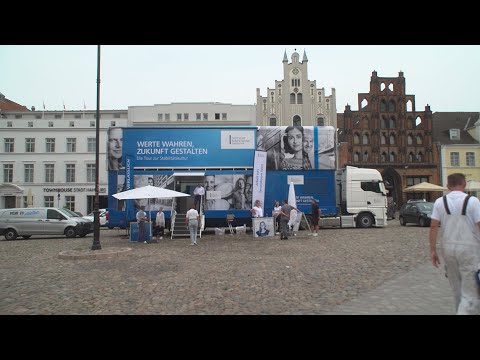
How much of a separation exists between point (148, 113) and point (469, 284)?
52.3 meters

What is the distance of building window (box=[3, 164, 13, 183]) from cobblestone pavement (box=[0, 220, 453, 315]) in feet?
130

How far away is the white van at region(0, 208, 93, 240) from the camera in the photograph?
21.9 m

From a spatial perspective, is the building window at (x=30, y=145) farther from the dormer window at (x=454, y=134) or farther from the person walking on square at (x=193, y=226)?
the dormer window at (x=454, y=134)

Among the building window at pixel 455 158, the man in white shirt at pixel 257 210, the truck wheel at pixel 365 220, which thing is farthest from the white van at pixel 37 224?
the building window at pixel 455 158

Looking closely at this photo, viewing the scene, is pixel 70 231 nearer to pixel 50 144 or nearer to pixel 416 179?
pixel 50 144

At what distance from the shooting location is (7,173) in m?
48.8

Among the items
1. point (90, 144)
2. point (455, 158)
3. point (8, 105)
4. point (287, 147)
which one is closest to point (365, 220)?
point (287, 147)

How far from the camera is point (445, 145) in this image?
167ft

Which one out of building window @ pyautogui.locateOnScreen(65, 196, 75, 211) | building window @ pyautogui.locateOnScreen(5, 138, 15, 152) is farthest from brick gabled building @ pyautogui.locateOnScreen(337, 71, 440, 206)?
building window @ pyautogui.locateOnScreen(5, 138, 15, 152)

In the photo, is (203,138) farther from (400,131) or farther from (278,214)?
(400,131)

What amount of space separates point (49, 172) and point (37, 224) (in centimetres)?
2971

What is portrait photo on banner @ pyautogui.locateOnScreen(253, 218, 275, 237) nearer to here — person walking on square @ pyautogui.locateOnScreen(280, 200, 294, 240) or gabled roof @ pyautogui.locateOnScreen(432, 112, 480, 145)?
person walking on square @ pyautogui.locateOnScreen(280, 200, 294, 240)

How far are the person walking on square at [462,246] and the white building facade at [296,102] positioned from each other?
50123 millimetres
